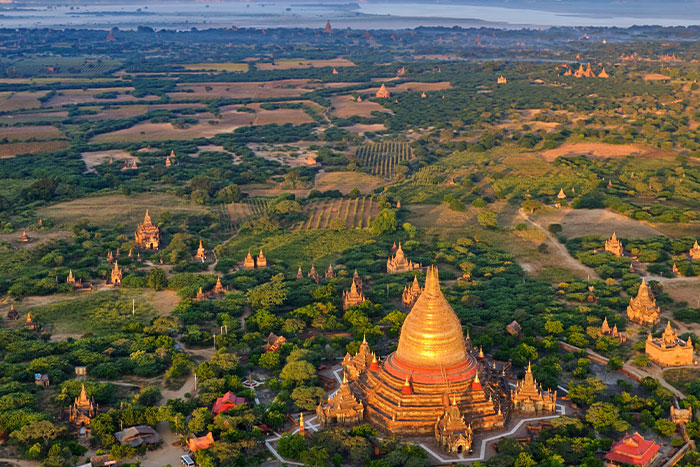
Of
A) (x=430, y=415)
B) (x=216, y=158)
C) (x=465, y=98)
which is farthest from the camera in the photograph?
(x=465, y=98)

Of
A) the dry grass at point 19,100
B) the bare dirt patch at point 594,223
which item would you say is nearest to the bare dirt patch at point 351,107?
the dry grass at point 19,100

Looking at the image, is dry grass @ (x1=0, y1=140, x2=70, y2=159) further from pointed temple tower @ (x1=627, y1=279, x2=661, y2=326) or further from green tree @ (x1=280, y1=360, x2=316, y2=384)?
pointed temple tower @ (x1=627, y1=279, x2=661, y2=326)

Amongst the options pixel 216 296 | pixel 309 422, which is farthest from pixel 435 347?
pixel 216 296

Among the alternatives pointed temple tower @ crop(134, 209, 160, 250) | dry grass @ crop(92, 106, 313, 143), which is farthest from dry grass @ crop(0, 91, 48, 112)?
pointed temple tower @ crop(134, 209, 160, 250)

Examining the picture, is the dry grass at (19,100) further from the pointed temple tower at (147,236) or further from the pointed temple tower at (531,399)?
the pointed temple tower at (531,399)

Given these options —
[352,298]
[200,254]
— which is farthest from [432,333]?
[200,254]

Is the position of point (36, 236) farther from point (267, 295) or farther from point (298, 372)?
point (298, 372)

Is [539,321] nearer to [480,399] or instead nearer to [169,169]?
[480,399]
